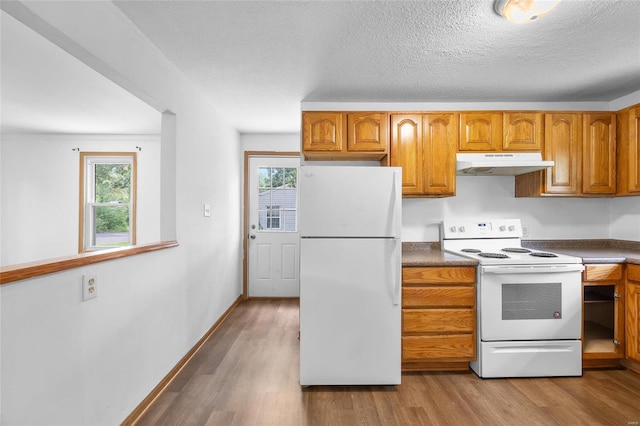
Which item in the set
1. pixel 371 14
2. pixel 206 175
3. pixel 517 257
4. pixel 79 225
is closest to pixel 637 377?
pixel 517 257

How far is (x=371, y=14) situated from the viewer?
5.93 ft

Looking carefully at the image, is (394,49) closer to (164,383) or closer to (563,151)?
(563,151)

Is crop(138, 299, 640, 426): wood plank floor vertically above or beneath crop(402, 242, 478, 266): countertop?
beneath

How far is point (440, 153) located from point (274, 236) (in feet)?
8.47

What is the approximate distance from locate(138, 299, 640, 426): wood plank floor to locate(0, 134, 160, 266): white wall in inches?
122

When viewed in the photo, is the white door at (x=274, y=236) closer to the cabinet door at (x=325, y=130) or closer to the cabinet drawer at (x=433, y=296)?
the cabinet door at (x=325, y=130)

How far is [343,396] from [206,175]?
2292 millimetres

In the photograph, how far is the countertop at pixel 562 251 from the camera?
99.0 inches

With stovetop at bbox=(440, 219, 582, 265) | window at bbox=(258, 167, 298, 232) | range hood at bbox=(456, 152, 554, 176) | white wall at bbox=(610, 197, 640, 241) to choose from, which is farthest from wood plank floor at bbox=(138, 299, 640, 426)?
window at bbox=(258, 167, 298, 232)

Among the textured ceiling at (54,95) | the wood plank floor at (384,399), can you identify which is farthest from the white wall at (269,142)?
the wood plank floor at (384,399)

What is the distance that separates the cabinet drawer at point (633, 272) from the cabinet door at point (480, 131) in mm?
1330

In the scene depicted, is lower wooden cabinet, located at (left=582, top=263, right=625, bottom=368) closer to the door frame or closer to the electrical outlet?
the electrical outlet

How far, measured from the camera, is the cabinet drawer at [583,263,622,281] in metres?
2.53

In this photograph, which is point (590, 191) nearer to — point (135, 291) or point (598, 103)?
point (598, 103)
